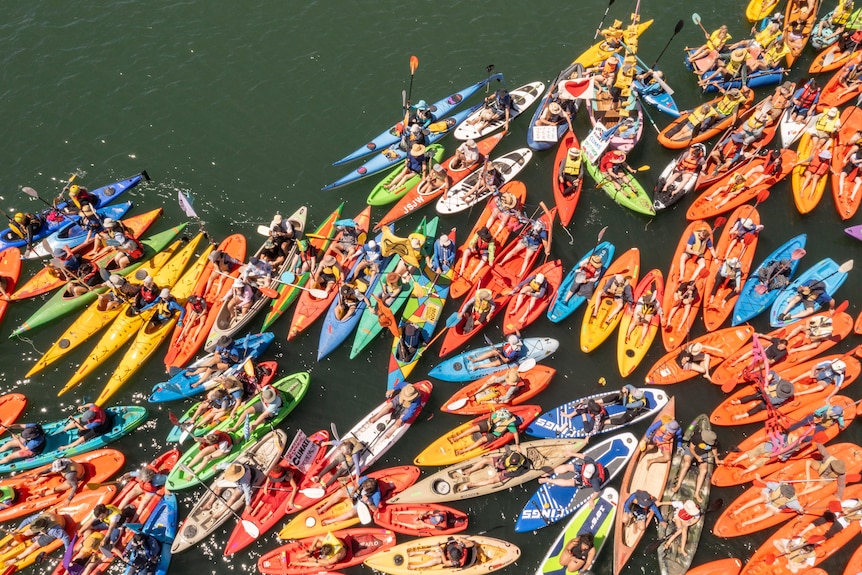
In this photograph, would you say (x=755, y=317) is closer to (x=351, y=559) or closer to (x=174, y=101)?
(x=351, y=559)

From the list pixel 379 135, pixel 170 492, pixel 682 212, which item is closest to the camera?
pixel 170 492

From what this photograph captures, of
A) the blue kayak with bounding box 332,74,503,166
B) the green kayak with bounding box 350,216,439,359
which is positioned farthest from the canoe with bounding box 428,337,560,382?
the blue kayak with bounding box 332,74,503,166

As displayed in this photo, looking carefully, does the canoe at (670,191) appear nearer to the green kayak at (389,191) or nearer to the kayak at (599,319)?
the kayak at (599,319)

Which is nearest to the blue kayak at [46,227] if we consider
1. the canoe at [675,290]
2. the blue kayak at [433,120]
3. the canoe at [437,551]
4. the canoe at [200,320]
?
the canoe at [200,320]

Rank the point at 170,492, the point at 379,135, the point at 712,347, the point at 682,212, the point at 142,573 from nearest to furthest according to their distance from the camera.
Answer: the point at 142,573 < the point at 170,492 < the point at 712,347 < the point at 682,212 < the point at 379,135

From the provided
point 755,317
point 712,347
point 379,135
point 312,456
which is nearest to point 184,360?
point 312,456

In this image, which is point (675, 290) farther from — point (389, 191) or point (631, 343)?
point (389, 191)
